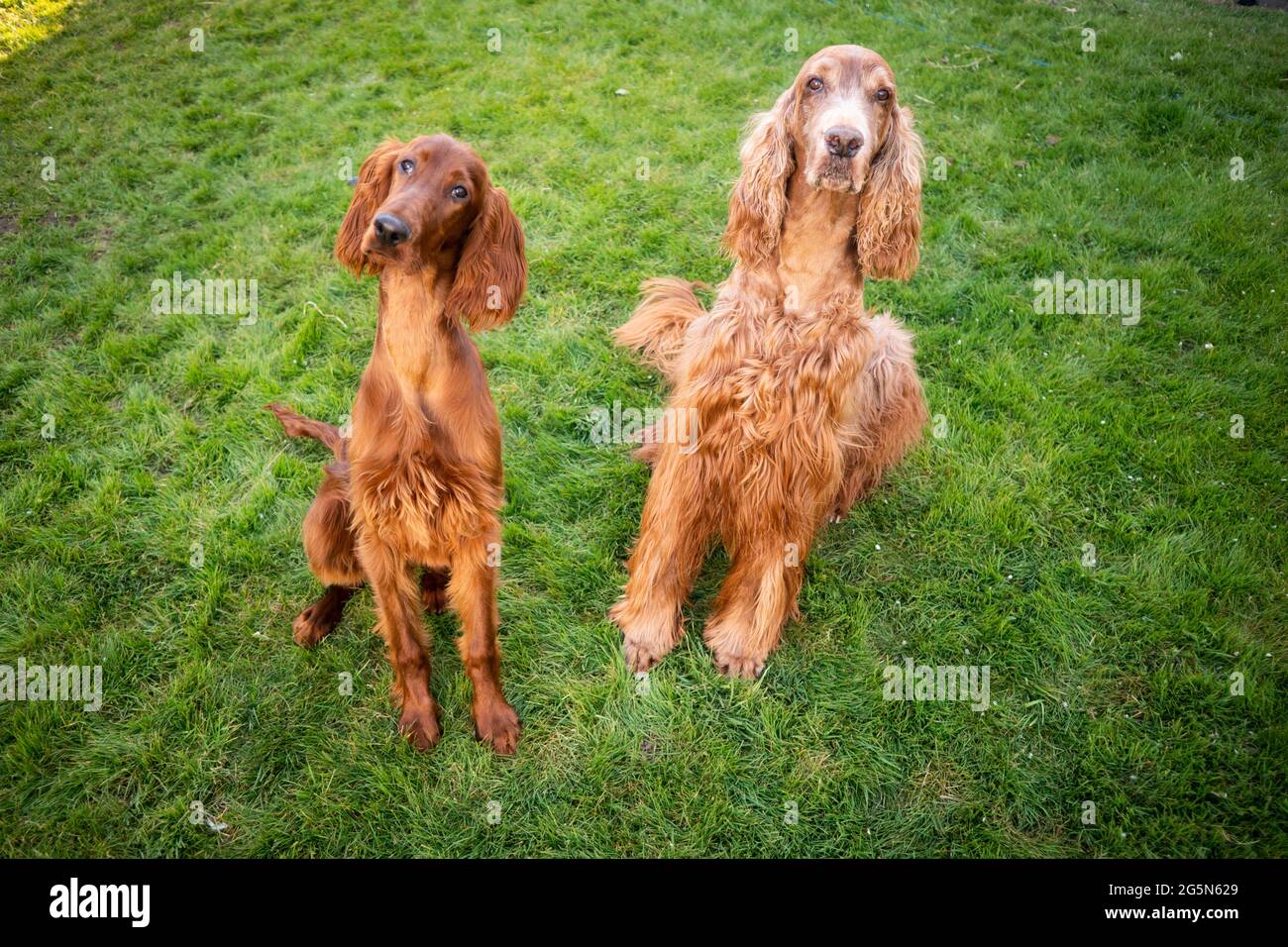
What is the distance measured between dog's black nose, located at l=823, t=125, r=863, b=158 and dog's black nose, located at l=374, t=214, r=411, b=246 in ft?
5.00

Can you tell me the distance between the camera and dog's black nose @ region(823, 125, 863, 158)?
2.57 m

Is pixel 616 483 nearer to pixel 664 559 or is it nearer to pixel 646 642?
pixel 664 559

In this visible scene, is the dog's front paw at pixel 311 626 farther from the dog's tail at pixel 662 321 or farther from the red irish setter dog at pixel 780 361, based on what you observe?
the dog's tail at pixel 662 321

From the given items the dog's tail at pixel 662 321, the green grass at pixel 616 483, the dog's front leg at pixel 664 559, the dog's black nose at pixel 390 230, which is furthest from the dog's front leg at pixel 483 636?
the dog's tail at pixel 662 321

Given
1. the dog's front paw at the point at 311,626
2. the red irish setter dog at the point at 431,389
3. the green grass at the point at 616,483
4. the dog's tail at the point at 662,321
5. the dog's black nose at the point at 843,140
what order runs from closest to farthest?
the red irish setter dog at the point at 431,389
the dog's black nose at the point at 843,140
the green grass at the point at 616,483
the dog's front paw at the point at 311,626
the dog's tail at the point at 662,321

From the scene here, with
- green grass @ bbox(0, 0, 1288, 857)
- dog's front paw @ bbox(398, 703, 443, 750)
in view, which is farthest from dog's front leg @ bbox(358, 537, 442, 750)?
green grass @ bbox(0, 0, 1288, 857)

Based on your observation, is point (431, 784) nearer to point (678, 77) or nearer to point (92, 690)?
point (92, 690)

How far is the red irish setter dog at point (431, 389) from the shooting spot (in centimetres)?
234

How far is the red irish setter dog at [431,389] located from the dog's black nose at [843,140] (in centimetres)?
118

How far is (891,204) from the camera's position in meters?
2.80

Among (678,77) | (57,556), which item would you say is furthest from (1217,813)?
(678,77)

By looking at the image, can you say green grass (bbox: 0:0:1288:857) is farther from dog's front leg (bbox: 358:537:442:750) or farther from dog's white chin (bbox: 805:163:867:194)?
dog's white chin (bbox: 805:163:867:194)
